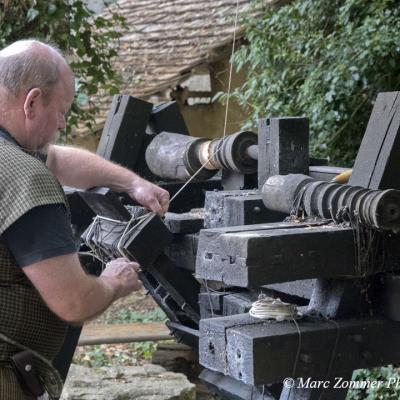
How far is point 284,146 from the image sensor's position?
299 cm

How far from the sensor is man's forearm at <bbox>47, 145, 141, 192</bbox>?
329 cm

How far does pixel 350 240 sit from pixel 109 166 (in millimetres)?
1259

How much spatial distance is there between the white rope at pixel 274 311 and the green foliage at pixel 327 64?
378 centimetres

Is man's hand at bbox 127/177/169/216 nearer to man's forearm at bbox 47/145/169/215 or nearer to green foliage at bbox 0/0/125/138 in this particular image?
man's forearm at bbox 47/145/169/215

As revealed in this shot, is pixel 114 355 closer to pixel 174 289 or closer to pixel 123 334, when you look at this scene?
pixel 123 334

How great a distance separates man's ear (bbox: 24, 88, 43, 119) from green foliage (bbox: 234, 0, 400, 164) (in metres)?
4.13

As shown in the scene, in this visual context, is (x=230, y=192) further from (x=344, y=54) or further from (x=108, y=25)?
(x=108, y=25)

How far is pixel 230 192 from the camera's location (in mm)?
3221

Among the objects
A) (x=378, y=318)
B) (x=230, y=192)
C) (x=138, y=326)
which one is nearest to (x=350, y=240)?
(x=378, y=318)

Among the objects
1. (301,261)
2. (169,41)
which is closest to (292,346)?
(301,261)

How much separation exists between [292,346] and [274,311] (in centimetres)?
14

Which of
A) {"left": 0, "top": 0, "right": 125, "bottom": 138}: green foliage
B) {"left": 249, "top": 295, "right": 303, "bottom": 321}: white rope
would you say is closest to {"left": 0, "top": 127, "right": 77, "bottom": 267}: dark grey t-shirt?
{"left": 249, "top": 295, "right": 303, "bottom": 321}: white rope

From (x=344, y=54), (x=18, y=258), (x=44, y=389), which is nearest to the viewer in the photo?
(x=18, y=258)

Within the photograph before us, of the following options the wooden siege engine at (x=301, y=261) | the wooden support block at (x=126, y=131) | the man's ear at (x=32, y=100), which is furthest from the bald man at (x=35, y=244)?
the wooden support block at (x=126, y=131)
